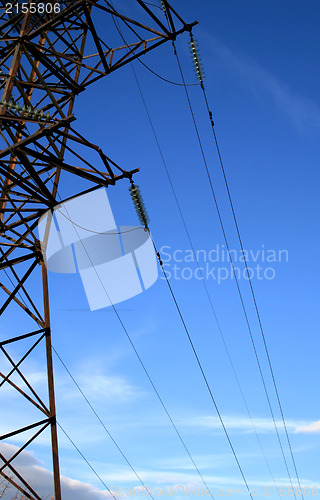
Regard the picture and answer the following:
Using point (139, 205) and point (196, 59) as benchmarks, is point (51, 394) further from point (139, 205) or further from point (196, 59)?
point (196, 59)

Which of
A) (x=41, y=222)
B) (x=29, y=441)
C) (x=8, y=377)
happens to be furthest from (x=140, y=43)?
(x=29, y=441)

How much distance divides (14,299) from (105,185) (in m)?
3.80

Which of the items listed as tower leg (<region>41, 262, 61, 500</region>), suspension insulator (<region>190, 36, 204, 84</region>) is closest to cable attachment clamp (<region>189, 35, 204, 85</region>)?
suspension insulator (<region>190, 36, 204, 84</region>)

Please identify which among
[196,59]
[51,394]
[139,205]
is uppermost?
[196,59]

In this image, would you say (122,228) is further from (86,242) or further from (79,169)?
(79,169)

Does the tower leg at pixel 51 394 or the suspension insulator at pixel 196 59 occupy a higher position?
the suspension insulator at pixel 196 59

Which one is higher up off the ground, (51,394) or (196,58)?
(196,58)

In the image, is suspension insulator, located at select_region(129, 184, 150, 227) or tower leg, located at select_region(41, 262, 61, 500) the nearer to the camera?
tower leg, located at select_region(41, 262, 61, 500)

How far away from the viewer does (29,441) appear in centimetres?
1038

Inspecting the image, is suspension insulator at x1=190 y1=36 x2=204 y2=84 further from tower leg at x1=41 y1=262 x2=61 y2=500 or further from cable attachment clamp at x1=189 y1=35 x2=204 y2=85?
tower leg at x1=41 y1=262 x2=61 y2=500

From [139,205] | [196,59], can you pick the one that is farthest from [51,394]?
[196,59]

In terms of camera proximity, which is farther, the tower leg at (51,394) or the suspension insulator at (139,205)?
the suspension insulator at (139,205)

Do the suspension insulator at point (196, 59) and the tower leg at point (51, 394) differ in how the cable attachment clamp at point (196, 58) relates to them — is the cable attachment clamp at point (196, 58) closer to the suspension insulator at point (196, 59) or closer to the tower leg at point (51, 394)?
the suspension insulator at point (196, 59)

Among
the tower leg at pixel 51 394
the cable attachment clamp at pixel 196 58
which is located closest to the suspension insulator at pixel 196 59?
the cable attachment clamp at pixel 196 58
